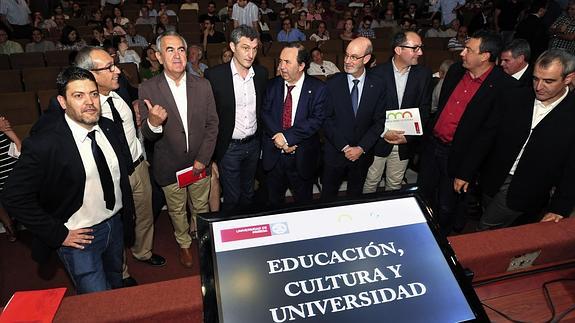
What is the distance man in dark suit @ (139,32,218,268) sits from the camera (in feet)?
7.38

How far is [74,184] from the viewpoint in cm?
161

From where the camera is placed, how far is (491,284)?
116 cm

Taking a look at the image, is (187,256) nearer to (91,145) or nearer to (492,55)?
(91,145)

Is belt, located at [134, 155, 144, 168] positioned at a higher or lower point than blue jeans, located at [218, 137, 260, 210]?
higher

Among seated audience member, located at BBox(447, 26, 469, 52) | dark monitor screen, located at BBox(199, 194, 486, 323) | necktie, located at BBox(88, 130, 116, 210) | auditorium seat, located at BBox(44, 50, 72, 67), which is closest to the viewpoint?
dark monitor screen, located at BBox(199, 194, 486, 323)

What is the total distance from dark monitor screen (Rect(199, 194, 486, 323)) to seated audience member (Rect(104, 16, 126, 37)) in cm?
655

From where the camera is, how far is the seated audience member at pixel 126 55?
554cm

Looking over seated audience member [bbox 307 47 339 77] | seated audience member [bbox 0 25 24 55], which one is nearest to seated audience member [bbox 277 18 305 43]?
seated audience member [bbox 307 47 339 77]

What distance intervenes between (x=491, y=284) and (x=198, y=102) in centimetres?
185

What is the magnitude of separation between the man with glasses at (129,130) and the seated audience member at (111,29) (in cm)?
483

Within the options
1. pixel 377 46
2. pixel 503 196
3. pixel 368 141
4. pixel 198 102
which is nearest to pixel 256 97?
pixel 198 102

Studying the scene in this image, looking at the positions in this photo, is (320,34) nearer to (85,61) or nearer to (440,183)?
(440,183)

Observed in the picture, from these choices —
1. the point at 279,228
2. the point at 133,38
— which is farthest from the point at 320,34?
the point at 279,228

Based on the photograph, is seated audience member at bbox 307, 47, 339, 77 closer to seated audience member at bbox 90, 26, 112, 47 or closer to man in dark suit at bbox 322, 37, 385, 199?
man in dark suit at bbox 322, 37, 385, 199
